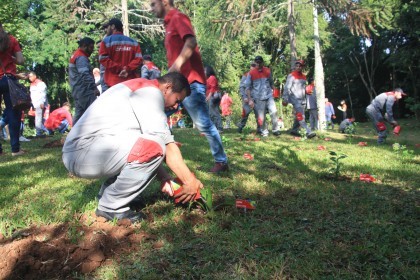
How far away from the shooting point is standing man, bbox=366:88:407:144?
8.48 meters

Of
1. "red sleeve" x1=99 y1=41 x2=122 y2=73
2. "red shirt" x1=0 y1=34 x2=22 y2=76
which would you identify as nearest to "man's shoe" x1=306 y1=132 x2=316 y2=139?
"red sleeve" x1=99 y1=41 x2=122 y2=73

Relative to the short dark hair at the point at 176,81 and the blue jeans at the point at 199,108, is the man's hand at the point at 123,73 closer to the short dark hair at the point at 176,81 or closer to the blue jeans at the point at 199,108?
the blue jeans at the point at 199,108

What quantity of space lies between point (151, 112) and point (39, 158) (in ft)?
12.4

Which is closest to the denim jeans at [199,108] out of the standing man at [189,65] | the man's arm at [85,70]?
the standing man at [189,65]

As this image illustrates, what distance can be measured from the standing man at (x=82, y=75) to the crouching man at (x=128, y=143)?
3.15 meters

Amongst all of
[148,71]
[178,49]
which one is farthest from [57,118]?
[178,49]

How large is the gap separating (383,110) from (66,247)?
8921 mm

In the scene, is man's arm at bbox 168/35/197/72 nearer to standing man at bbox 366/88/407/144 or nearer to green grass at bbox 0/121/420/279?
green grass at bbox 0/121/420/279

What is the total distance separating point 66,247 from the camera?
2309mm

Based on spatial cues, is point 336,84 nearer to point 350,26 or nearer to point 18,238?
point 350,26

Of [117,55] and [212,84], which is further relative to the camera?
[212,84]

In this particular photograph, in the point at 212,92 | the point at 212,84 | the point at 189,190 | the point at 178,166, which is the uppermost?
the point at 212,84

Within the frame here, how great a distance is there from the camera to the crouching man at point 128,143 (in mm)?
2602

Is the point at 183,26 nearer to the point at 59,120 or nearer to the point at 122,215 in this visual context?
the point at 122,215
